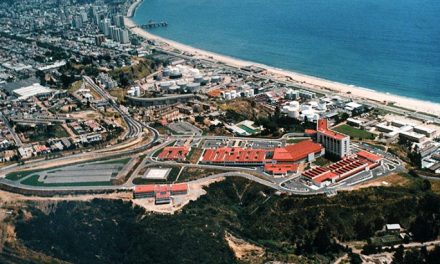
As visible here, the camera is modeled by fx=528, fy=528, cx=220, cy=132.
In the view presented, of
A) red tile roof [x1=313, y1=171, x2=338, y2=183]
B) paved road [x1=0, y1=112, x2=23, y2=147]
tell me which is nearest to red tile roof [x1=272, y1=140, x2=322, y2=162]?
red tile roof [x1=313, y1=171, x2=338, y2=183]

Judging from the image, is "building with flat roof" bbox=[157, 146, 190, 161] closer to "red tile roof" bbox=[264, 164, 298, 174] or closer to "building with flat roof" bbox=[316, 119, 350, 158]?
"red tile roof" bbox=[264, 164, 298, 174]

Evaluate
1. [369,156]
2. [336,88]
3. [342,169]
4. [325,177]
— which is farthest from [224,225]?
[336,88]

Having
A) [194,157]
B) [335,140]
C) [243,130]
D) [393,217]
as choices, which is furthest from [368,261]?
[243,130]

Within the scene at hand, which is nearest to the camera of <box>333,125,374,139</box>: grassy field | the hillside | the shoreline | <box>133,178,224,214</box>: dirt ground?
the hillside

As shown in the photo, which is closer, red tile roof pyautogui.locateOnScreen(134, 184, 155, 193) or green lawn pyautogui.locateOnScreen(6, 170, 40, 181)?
red tile roof pyautogui.locateOnScreen(134, 184, 155, 193)

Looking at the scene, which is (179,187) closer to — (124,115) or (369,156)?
(369,156)

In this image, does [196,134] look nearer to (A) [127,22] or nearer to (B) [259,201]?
(B) [259,201]

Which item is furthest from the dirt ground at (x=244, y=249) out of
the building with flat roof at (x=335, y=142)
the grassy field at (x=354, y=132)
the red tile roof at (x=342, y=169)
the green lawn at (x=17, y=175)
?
the grassy field at (x=354, y=132)
